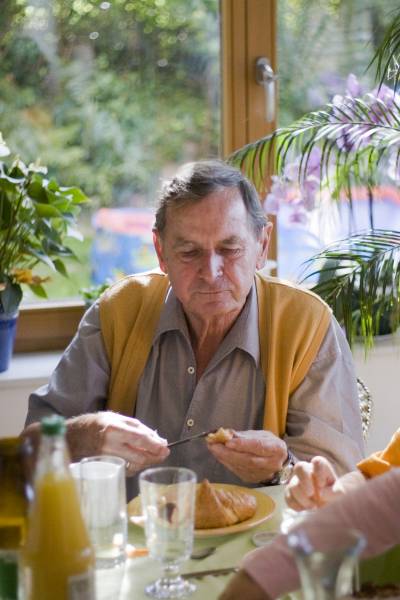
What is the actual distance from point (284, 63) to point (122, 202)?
0.71m

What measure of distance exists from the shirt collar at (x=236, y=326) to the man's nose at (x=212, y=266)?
0.14m

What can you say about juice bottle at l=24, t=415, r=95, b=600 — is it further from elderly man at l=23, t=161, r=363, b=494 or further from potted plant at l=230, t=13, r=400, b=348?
potted plant at l=230, t=13, r=400, b=348

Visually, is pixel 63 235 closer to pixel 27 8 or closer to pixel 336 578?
pixel 27 8

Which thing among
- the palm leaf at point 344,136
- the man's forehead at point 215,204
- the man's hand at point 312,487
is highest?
the palm leaf at point 344,136

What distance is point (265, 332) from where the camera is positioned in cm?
221

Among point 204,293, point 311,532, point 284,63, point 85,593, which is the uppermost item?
point 284,63

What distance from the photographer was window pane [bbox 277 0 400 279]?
349 cm

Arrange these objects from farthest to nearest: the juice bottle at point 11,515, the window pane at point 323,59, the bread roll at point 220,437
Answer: the window pane at point 323,59 → the bread roll at point 220,437 → the juice bottle at point 11,515

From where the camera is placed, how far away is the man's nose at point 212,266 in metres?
2.10

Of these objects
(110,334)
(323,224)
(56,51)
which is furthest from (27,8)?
(110,334)

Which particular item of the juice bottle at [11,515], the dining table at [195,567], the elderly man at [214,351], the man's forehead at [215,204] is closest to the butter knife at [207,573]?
the dining table at [195,567]

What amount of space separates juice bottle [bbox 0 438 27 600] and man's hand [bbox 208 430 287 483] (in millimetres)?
564

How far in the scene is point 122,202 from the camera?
3.45 meters

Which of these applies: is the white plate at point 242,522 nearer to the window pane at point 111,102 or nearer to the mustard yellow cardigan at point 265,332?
the mustard yellow cardigan at point 265,332
